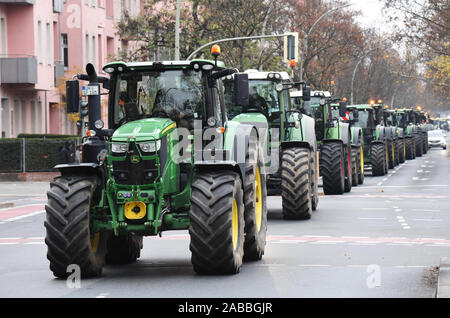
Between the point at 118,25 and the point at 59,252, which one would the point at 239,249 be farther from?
the point at 118,25

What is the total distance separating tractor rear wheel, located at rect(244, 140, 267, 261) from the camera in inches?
549

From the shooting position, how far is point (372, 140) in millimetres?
44844

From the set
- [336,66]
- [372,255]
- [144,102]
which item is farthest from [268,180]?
[336,66]

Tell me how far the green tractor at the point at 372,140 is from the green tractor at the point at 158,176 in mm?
30385

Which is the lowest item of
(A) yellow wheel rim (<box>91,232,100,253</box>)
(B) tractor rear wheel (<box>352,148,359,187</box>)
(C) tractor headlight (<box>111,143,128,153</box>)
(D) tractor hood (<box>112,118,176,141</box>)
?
(B) tractor rear wheel (<box>352,148,359,187</box>)

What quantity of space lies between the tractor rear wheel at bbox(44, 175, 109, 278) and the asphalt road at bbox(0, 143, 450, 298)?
0.25 m

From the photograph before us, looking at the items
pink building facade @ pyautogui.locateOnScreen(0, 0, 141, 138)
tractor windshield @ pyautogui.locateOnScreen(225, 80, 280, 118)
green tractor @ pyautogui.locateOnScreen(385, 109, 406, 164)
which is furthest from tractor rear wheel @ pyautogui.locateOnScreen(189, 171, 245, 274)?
green tractor @ pyautogui.locateOnScreen(385, 109, 406, 164)

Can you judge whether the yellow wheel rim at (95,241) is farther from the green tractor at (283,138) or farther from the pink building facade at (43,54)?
the pink building facade at (43,54)

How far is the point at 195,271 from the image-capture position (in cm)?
1273

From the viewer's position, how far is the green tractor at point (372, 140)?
145 feet

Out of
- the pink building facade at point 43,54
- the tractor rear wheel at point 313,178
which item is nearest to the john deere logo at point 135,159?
the tractor rear wheel at point 313,178

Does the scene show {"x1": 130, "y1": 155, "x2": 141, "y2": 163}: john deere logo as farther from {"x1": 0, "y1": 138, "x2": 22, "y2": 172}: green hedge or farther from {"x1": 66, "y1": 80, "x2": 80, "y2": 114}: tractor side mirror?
{"x1": 0, "y1": 138, "x2": 22, "y2": 172}: green hedge

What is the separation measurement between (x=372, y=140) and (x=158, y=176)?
32.9 meters

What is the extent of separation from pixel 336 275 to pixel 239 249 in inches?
46.2
